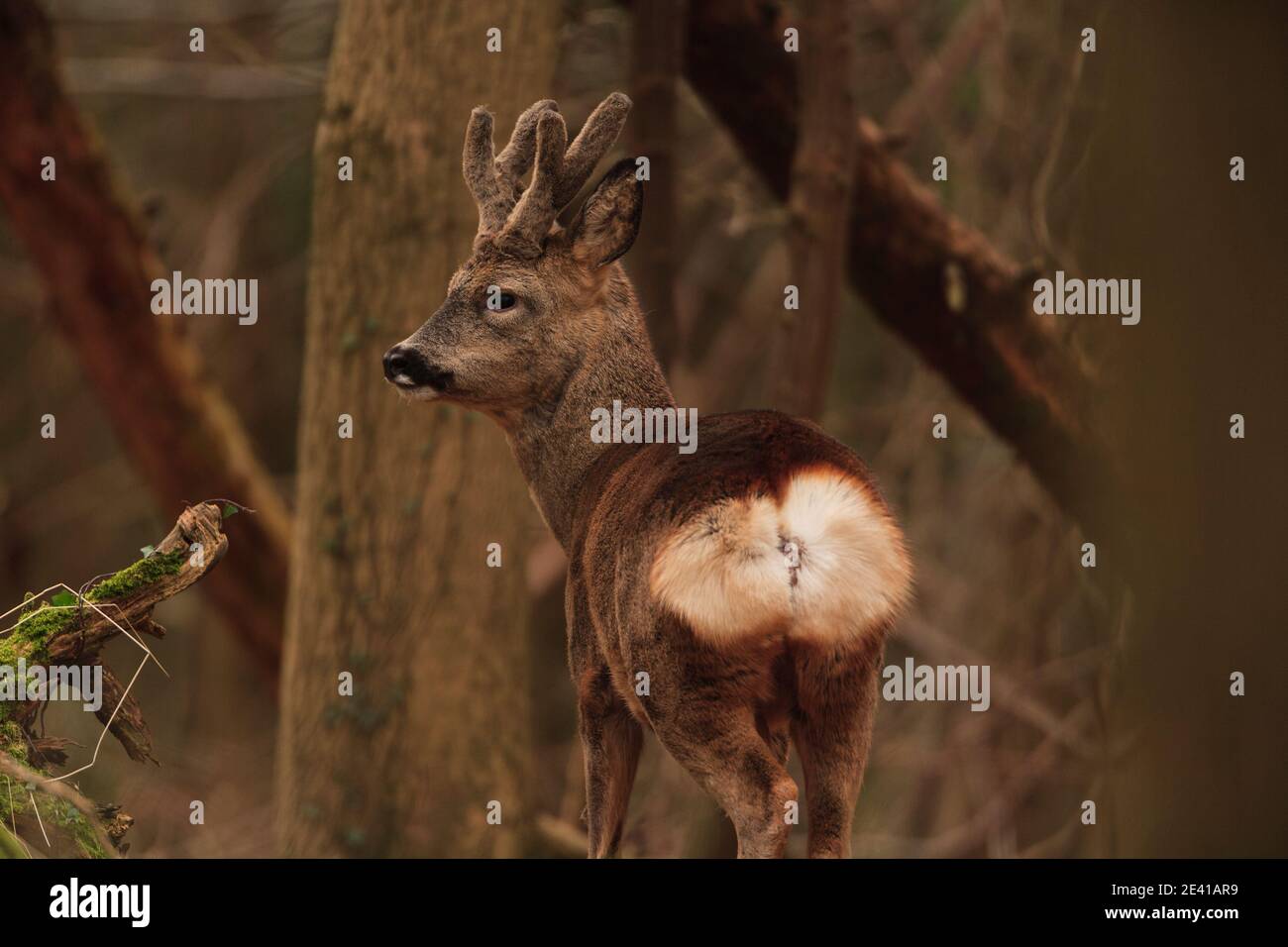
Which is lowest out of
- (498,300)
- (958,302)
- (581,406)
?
(581,406)

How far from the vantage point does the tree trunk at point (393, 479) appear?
8.91 meters

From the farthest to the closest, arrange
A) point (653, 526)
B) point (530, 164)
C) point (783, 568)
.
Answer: point (530, 164)
point (653, 526)
point (783, 568)

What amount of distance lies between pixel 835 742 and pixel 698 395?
11.1m

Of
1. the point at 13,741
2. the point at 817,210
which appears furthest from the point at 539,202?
the point at 817,210

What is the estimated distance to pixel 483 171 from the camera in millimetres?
5797

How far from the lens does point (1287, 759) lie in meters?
5.68

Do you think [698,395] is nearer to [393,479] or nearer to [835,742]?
[393,479]

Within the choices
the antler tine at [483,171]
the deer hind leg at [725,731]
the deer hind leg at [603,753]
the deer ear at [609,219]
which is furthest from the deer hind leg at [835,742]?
the antler tine at [483,171]

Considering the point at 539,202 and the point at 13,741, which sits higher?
the point at 539,202

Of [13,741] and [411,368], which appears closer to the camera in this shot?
[13,741]

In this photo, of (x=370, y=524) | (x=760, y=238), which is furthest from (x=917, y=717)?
(x=370, y=524)

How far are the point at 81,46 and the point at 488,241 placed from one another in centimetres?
1520

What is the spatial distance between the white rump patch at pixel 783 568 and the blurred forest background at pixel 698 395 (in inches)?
60.6

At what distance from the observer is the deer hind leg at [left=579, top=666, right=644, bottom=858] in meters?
5.43
